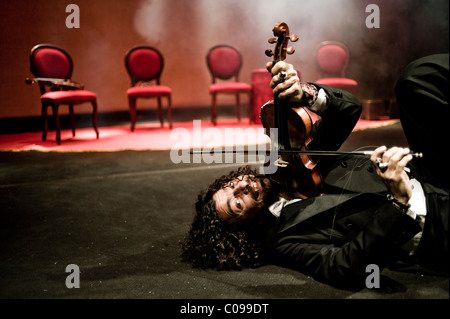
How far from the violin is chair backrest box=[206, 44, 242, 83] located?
168 inches

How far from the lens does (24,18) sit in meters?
5.56

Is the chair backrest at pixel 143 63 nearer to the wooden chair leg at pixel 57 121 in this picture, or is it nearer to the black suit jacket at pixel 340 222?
the wooden chair leg at pixel 57 121

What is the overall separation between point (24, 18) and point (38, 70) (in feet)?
4.41

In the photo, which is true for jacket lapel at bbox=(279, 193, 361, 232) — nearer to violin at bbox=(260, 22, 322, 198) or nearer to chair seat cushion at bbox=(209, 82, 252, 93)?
violin at bbox=(260, 22, 322, 198)

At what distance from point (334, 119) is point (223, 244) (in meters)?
0.70

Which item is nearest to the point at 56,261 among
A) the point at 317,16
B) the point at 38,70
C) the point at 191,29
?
the point at 38,70

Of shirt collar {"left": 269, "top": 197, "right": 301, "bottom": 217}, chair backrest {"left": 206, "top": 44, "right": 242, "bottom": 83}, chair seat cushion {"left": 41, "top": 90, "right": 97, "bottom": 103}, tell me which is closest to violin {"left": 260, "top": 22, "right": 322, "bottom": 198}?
shirt collar {"left": 269, "top": 197, "right": 301, "bottom": 217}

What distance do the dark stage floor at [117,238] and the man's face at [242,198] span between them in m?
0.24

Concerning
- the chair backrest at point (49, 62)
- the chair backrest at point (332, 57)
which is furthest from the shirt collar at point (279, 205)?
the chair backrest at point (332, 57)

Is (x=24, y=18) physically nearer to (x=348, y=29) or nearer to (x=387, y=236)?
(x=348, y=29)

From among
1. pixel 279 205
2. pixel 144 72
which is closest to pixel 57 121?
pixel 144 72

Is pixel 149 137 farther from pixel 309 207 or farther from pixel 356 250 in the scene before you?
pixel 356 250

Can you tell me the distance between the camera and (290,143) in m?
1.73

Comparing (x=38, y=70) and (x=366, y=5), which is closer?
(x=38, y=70)
